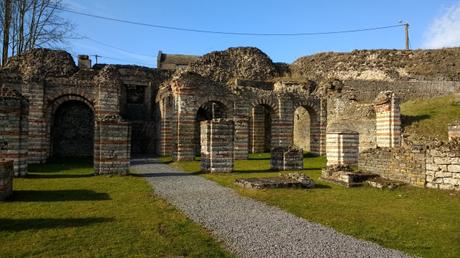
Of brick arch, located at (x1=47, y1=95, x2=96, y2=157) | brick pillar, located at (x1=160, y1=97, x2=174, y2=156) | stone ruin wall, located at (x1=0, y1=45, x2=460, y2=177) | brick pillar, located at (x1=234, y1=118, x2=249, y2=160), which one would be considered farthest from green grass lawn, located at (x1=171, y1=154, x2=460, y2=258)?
brick arch, located at (x1=47, y1=95, x2=96, y2=157)

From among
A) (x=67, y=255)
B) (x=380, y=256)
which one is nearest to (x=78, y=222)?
(x=67, y=255)

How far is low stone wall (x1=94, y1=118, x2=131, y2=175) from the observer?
12.5m

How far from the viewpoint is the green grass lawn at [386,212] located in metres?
5.34

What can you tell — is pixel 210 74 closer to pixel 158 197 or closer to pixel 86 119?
pixel 86 119

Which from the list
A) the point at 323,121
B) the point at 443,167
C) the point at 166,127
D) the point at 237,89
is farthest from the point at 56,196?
the point at 323,121

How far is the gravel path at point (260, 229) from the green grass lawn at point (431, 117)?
1169 cm

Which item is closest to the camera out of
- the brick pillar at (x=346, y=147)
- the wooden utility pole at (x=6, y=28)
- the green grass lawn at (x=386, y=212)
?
the green grass lawn at (x=386, y=212)

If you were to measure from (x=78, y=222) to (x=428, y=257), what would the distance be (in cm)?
484

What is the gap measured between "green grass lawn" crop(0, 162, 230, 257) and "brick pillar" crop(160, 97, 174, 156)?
39.7 ft

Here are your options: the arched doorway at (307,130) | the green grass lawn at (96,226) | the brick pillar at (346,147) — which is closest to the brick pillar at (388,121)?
the brick pillar at (346,147)

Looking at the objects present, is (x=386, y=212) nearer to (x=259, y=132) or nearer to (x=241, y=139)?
(x=241, y=139)

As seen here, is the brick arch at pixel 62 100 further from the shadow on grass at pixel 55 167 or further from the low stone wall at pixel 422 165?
the low stone wall at pixel 422 165

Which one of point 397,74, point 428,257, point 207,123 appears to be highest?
point 397,74

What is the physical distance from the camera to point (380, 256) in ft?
15.5
